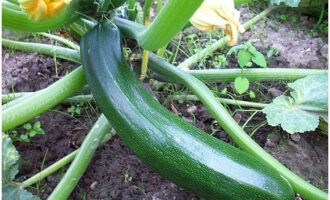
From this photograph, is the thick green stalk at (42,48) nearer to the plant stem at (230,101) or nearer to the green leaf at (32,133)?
the green leaf at (32,133)

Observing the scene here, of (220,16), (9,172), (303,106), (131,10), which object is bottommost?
(9,172)

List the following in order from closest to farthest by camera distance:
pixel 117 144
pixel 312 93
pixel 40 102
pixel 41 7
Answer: pixel 41 7
pixel 40 102
pixel 312 93
pixel 117 144

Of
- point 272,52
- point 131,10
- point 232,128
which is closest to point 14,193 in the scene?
point 232,128

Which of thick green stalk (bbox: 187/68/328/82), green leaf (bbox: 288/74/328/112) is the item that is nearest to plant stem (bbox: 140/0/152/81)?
thick green stalk (bbox: 187/68/328/82)

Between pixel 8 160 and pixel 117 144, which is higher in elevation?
pixel 8 160

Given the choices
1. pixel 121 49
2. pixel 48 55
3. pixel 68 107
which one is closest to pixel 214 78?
pixel 121 49

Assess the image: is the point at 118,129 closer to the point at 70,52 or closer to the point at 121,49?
the point at 121,49

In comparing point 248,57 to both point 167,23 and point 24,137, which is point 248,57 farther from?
point 24,137

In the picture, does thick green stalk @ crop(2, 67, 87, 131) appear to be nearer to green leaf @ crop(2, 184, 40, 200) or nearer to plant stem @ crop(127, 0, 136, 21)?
green leaf @ crop(2, 184, 40, 200)
